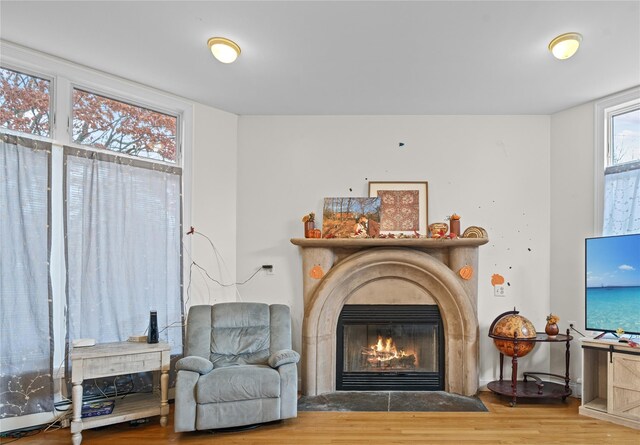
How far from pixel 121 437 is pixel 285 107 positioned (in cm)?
318

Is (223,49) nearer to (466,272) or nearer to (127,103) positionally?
(127,103)

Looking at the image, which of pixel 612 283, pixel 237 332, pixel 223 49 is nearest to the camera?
pixel 223 49

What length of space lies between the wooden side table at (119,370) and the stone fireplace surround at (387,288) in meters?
1.36

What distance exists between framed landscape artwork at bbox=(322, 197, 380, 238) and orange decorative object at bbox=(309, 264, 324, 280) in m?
0.32

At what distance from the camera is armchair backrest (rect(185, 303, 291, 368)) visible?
3537mm

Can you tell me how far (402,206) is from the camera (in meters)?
4.28

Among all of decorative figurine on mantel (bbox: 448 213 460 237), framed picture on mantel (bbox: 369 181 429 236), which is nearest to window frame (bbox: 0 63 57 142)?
framed picture on mantel (bbox: 369 181 429 236)

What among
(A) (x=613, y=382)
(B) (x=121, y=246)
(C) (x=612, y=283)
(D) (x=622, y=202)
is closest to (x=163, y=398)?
(B) (x=121, y=246)

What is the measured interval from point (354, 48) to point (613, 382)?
333 cm

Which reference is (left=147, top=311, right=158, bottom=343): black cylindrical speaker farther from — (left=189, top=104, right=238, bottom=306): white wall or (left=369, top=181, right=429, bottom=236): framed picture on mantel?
(left=369, top=181, right=429, bottom=236): framed picture on mantel

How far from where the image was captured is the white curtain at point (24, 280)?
296cm

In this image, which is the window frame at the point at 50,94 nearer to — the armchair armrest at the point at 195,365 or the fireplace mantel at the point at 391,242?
the armchair armrest at the point at 195,365

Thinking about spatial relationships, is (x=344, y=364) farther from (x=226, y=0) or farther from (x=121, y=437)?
(x=226, y=0)

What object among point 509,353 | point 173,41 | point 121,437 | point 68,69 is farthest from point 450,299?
point 68,69
